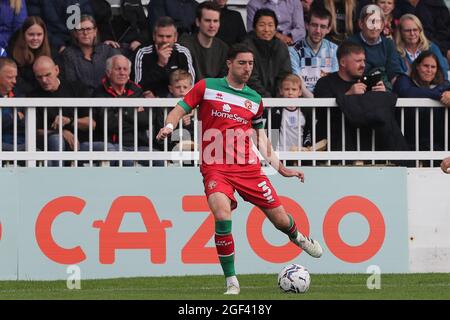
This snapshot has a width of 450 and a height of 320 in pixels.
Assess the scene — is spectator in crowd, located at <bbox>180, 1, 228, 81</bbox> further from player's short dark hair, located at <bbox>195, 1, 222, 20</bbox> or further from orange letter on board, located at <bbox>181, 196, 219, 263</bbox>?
orange letter on board, located at <bbox>181, 196, 219, 263</bbox>

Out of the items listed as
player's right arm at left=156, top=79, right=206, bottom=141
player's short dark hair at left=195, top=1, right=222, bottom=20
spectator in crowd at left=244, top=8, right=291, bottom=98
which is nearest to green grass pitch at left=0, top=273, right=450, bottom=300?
player's right arm at left=156, top=79, right=206, bottom=141

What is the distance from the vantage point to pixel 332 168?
1639cm

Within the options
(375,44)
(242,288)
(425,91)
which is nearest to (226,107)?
(242,288)

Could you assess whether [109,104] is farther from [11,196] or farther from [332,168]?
[332,168]

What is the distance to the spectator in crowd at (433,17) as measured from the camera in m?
19.5

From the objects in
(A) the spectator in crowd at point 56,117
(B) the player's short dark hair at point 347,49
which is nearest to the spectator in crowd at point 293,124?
(B) the player's short dark hair at point 347,49

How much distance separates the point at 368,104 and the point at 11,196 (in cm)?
449

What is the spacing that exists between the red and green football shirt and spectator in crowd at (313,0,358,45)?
18.0ft

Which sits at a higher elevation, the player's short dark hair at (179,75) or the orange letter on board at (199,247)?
the player's short dark hair at (179,75)

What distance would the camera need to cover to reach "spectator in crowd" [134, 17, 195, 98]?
16953 mm

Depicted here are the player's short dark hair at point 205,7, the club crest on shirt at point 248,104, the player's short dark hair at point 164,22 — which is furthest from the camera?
the player's short dark hair at point 205,7

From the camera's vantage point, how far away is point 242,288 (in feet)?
45.4

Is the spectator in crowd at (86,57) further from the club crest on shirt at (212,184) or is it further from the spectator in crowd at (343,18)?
the club crest on shirt at (212,184)

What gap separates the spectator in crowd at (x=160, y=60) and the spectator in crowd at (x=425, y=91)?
277 centimetres
